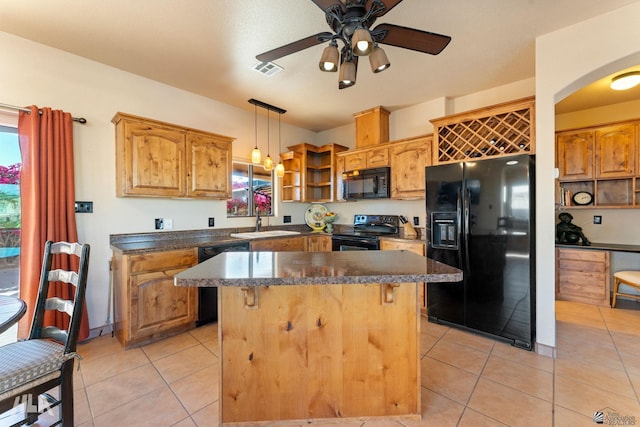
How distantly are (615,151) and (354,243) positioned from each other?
3.45 m

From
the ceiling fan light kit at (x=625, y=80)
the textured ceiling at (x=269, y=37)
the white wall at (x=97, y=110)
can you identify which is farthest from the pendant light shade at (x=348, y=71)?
the ceiling fan light kit at (x=625, y=80)

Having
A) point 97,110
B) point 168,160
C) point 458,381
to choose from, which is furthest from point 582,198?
point 97,110

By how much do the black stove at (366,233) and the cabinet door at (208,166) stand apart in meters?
1.60

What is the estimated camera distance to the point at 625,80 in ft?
Result: 9.25

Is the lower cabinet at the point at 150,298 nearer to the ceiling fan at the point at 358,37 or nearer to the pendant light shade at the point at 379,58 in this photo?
the ceiling fan at the point at 358,37

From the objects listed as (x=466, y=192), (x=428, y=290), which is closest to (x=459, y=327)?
(x=428, y=290)

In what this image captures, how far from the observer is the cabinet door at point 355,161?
387 centimetres

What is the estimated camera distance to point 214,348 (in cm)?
246

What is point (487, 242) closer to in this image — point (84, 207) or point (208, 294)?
point (208, 294)

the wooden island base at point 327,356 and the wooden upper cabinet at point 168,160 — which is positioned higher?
the wooden upper cabinet at point 168,160

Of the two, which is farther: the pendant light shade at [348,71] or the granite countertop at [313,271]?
the pendant light shade at [348,71]

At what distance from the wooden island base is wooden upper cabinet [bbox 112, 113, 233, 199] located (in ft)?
6.50

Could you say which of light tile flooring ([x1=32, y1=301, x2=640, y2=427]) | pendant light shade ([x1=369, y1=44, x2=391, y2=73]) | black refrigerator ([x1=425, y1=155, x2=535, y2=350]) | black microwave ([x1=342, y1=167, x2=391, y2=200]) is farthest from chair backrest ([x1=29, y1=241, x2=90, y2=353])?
black microwave ([x1=342, y1=167, x2=391, y2=200])

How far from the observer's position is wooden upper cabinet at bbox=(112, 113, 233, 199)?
2.64 meters
